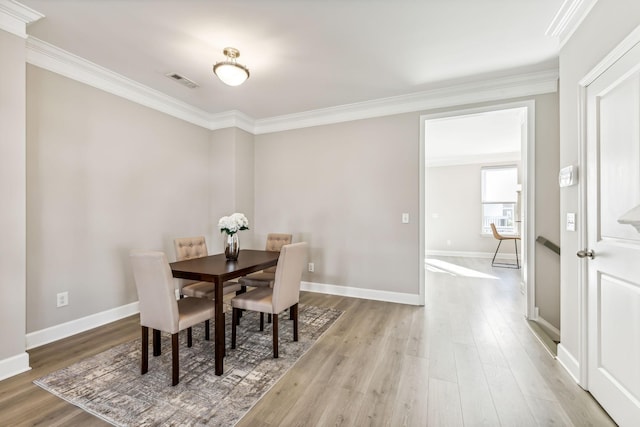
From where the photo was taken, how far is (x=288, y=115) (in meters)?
4.28

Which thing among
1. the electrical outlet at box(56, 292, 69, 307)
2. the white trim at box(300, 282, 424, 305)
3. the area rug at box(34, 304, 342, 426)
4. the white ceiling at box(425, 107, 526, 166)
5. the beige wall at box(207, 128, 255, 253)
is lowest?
the area rug at box(34, 304, 342, 426)

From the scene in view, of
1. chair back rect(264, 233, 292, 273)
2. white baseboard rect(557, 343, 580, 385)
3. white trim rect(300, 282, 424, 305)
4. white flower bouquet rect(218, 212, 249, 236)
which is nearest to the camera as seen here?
white baseboard rect(557, 343, 580, 385)

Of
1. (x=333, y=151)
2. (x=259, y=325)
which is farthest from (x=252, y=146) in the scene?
(x=259, y=325)

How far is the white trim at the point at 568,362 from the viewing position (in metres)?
1.94

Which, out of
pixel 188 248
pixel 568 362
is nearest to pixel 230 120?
pixel 188 248

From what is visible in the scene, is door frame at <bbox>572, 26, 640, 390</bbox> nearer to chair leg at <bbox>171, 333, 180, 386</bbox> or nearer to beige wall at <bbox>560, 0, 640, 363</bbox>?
beige wall at <bbox>560, 0, 640, 363</bbox>

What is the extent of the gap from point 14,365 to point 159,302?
4.10 feet

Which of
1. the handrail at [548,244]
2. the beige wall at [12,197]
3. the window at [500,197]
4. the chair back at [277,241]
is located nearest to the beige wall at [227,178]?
the chair back at [277,241]

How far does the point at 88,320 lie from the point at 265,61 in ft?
10.5

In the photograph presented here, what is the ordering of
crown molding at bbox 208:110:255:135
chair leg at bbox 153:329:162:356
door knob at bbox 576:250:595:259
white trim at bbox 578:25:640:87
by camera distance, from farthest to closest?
crown molding at bbox 208:110:255:135, chair leg at bbox 153:329:162:356, door knob at bbox 576:250:595:259, white trim at bbox 578:25:640:87

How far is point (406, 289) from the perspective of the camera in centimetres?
366

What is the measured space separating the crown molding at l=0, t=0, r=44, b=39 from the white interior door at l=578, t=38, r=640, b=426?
3898 mm

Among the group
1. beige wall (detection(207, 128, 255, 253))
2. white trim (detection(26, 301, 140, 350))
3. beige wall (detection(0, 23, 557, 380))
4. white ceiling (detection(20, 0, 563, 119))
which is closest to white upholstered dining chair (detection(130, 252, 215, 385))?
beige wall (detection(0, 23, 557, 380))

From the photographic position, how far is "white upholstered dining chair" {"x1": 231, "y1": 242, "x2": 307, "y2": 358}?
2.30m
